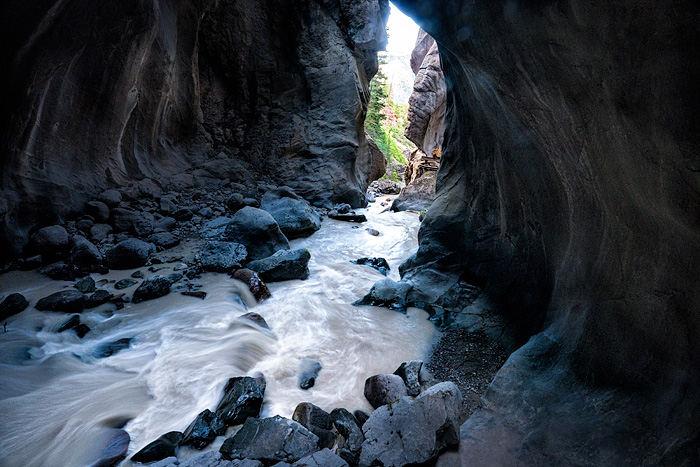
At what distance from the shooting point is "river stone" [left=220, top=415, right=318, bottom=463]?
177cm

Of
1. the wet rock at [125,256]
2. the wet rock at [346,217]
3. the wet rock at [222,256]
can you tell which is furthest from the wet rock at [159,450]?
the wet rock at [346,217]

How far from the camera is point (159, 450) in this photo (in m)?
1.88

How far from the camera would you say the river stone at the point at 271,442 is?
1.77m

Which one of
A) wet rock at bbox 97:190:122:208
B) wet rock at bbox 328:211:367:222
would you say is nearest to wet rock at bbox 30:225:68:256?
wet rock at bbox 97:190:122:208

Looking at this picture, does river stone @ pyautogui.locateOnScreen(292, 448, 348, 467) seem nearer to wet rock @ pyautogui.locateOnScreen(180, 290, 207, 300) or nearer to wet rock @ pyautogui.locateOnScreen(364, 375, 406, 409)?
wet rock @ pyautogui.locateOnScreen(364, 375, 406, 409)

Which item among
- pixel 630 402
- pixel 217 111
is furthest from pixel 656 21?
pixel 217 111

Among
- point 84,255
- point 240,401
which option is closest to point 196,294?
point 84,255

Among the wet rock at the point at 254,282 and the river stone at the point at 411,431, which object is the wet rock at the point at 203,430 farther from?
the wet rock at the point at 254,282

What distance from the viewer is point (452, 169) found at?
5035 millimetres

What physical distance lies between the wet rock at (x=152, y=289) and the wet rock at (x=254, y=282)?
857 millimetres

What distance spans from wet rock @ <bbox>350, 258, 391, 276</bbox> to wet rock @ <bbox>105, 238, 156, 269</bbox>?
3367mm

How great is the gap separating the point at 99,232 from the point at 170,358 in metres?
3.36

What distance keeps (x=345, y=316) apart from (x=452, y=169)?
2850 millimetres

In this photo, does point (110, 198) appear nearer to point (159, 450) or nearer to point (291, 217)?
point (291, 217)
